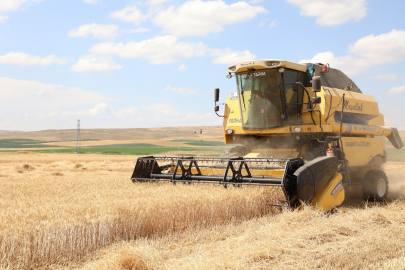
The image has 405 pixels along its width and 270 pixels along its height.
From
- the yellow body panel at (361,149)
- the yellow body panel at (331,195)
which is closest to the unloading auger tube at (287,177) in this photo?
the yellow body panel at (331,195)

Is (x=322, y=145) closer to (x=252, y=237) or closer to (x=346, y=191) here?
(x=346, y=191)

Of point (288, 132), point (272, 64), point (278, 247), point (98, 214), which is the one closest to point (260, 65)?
point (272, 64)

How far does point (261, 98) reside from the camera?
7.50 meters

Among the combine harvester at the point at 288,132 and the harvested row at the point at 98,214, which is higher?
the combine harvester at the point at 288,132

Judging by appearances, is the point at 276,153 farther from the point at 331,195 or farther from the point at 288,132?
the point at 331,195

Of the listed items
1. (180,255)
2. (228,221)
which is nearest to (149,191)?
(228,221)

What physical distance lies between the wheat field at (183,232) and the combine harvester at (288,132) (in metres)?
0.97

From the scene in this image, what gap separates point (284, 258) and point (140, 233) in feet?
5.53

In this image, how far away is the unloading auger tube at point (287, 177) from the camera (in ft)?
17.8

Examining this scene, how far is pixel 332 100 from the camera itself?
753cm

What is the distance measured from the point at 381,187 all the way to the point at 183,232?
207 inches

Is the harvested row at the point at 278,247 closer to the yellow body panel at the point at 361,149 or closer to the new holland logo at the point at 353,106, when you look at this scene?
the yellow body panel at the point at 361,149

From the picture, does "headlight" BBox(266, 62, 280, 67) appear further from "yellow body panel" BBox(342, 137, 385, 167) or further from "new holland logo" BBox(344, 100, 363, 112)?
"yellow body panel" BBox(342, 137, 385, 167)

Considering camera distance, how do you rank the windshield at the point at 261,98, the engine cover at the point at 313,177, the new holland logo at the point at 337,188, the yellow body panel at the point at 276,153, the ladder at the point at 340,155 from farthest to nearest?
the yellow body panel at the point at 276,153
the windshield at the point at 261,98
the ladder at the point at 340,155
the new holland logo at the point at 337,188
the engine cover at the point at 313,177
